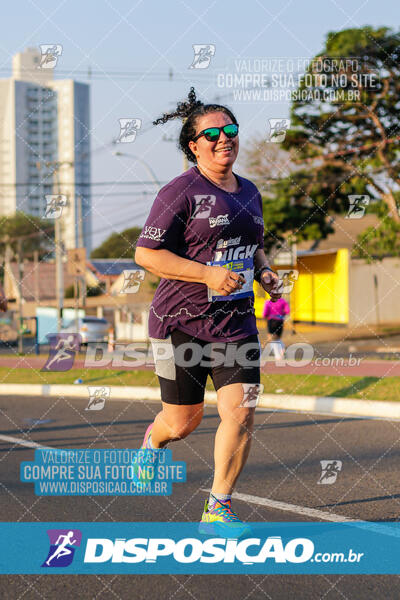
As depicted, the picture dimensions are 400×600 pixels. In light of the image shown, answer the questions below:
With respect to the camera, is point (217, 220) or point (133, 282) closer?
point (217, 220)

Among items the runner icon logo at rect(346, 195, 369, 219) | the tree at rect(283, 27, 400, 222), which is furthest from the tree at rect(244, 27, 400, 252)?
the runner icon logo at rect(346, 195, 369, 219)

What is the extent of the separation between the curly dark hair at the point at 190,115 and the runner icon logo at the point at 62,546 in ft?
6.92

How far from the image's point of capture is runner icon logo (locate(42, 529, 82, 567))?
150 inches

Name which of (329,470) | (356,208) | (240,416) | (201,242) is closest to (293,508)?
(240,416)

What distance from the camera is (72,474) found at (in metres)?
5.77

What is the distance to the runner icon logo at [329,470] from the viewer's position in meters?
5.48

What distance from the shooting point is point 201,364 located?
4195 mm

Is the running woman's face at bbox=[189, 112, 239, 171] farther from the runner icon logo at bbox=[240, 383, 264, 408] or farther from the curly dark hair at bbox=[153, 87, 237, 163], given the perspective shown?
the runner icon logo at bbox=[240, 383, 264, 408]

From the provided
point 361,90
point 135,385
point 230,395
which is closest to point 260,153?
point 361,90

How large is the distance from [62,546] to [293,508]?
55.7 inches

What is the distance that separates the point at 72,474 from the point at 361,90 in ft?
54.8

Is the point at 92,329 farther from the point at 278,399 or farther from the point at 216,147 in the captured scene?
the point at 216,147

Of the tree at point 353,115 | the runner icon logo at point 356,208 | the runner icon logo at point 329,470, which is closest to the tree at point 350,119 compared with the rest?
the tree at point 353,115

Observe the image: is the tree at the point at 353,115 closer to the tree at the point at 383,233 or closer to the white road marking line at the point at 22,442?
the tree at the point at 383,233
